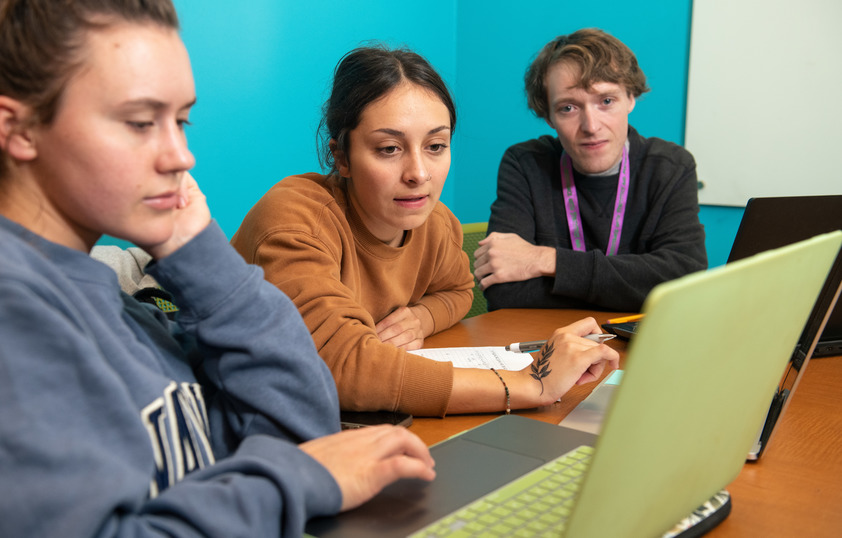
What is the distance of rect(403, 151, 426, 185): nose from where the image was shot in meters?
1.27

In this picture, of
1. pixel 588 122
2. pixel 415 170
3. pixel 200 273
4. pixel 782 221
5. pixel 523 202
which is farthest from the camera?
pixel 523 202

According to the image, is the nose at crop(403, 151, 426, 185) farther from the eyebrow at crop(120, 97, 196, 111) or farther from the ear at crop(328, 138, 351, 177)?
the eyebrow at crop(120, 97, 196, 111)

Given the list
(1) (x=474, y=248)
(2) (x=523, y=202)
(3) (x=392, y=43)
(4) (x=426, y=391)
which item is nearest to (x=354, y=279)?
(4) (x=426, y=391)

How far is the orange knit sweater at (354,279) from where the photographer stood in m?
1.03

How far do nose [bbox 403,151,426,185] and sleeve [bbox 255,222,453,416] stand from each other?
0.66 feet

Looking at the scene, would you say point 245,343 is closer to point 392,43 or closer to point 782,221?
point 782,221

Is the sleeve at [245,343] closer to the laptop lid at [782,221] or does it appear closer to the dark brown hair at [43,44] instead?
the dark brown hair at [43,44]

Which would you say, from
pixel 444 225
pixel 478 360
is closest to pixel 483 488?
pixel 478 360

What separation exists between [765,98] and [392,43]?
154 cm

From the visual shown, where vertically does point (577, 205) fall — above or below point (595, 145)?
below

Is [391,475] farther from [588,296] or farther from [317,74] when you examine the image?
[317,74]

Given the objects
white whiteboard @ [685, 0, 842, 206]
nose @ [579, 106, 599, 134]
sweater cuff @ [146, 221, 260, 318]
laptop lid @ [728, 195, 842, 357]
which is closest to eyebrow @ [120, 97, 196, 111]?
sweater cuff @ [146, 221, 260, 318]

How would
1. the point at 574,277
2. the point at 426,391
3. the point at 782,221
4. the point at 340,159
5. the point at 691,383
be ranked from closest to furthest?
1. the point at 691,383
2. the point at 426,391
3. the point at 782,221
4. the point at 340,159
5. the point at 574,277

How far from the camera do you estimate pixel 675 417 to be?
0.51m
